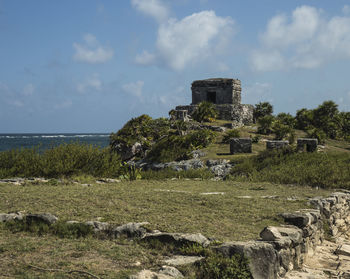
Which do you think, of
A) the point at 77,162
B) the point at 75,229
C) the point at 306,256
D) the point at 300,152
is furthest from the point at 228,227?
the point at 300,152

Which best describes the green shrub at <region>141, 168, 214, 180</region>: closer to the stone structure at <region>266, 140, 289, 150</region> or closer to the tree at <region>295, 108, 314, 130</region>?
the stone structure at <region>266, 140, 289, 150</region>

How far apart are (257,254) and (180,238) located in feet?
3.77

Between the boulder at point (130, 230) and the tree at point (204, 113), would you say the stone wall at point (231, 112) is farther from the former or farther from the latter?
the boulder at point (130, 230)

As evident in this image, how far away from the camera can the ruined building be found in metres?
33.2

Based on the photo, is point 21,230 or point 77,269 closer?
point 77,269

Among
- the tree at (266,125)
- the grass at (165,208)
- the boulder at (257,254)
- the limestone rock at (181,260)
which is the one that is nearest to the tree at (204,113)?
the tree at (266,125)

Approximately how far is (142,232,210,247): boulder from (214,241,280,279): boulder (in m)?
0.37

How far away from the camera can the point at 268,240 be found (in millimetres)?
5523

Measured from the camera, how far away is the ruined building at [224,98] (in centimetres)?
3322

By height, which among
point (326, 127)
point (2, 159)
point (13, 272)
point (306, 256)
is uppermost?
point (326, 127)

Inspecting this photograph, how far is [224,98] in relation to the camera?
34.7m

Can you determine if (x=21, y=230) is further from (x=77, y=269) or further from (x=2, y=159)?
(x=2, y=159)

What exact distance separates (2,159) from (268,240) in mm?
10845

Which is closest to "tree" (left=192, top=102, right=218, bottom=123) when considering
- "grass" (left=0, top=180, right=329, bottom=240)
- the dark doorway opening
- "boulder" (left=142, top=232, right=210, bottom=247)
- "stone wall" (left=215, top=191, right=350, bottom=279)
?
the dark doorway opening
